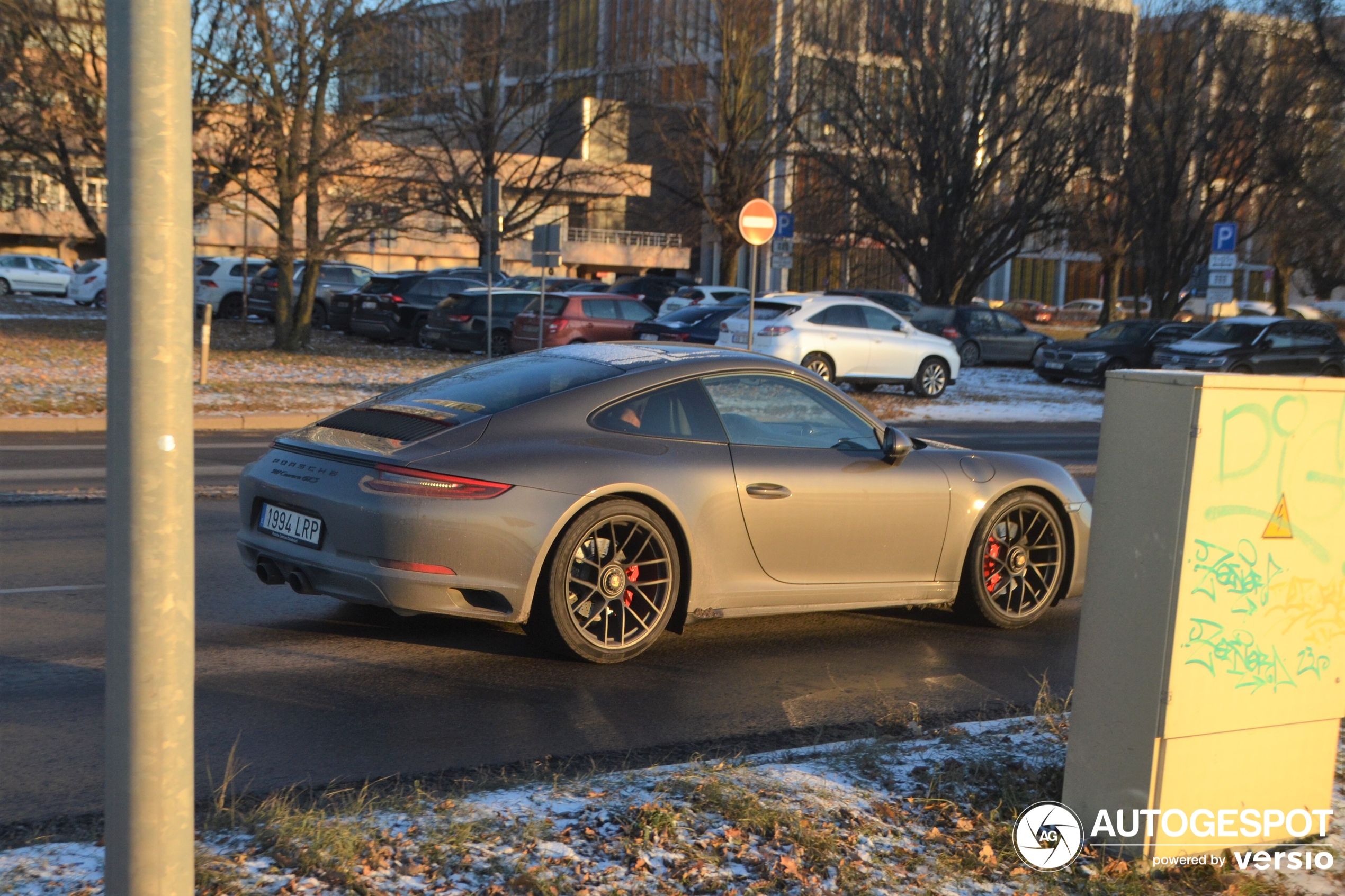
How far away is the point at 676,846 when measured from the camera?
365cm

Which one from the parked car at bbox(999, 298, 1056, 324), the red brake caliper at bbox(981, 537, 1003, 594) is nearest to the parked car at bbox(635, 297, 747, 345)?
the red brake caliper at bbox(981, 537, 1003, 594)

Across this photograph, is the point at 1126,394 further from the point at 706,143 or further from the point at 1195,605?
the point at 706,143

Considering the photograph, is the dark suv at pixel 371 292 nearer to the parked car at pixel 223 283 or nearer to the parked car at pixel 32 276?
the parked car at pixel 223 283

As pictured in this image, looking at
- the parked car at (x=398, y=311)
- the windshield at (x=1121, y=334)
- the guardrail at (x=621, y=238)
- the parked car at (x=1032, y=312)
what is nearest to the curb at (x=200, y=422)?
the parked car at (x=398, y=311)

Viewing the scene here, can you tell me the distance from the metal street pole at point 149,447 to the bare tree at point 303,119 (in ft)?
71.9

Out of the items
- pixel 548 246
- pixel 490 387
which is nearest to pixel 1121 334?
pixel 548 246

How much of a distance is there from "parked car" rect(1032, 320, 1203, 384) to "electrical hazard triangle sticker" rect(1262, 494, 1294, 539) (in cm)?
2680

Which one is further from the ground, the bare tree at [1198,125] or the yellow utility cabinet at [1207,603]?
the bare tree at [1198,125]

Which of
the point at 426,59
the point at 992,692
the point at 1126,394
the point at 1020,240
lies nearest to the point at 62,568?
the point at 992,692

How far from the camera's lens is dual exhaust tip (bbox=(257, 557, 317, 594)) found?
5.66m

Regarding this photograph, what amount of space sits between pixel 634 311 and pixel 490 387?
2144cm

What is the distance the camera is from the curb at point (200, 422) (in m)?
15.5

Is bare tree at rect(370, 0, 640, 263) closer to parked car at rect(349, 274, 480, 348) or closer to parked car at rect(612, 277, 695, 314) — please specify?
parked car at rect(612, 277, 695, 314)

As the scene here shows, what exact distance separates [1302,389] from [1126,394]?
1.62 feet
